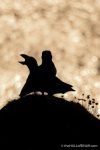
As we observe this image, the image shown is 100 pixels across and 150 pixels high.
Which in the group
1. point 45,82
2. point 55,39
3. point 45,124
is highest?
point 55,39

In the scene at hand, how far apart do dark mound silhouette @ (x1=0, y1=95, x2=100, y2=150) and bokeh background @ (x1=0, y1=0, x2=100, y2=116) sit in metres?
0.36

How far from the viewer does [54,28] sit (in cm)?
946

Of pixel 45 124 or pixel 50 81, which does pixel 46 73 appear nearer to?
pixel 50 81

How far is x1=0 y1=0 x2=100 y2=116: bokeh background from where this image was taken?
847 cm

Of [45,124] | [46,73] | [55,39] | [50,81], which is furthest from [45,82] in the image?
[55,39]

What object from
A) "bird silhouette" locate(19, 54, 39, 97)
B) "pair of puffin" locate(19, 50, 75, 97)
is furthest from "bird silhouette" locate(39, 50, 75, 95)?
"bird silhouette" locate(19, 54, 39, 97)

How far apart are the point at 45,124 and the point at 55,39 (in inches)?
98.7

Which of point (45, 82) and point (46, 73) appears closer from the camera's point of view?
point (46, 73)

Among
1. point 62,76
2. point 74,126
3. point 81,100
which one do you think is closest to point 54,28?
point 62,76

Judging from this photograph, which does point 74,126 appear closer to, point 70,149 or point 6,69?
point 70,149

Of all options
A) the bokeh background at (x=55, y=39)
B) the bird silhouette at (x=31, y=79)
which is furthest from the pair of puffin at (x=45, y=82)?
the bokeh background at (x=55, y=39)

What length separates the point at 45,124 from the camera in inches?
297

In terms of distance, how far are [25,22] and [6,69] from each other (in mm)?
1496

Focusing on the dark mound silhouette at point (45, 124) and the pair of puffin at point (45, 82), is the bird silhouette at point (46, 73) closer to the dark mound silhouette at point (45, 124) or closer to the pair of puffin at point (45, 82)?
the pair of puffin at point (45, 82)
